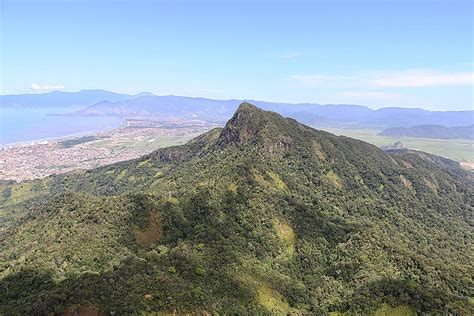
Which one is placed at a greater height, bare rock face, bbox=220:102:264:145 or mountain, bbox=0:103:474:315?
bare rock face, bbox=220:102:264:145

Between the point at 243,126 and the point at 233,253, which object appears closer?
the point at 233,253

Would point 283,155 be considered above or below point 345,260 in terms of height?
above

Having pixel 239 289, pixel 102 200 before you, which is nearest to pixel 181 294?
pixel 239 289

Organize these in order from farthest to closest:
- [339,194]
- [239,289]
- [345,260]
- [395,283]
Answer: [339,194], [345,260], [395,283], [239,289]

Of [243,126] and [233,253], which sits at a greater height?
[243,126]

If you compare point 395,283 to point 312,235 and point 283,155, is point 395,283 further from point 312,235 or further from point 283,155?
point 283,155

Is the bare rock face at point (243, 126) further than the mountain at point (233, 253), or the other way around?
the bare rock face at point (243, 126)

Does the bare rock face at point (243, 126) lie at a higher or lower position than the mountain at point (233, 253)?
higher

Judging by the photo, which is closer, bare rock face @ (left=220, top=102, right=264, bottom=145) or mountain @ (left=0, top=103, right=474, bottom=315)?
mountain @ (left=0, top=103, right=474, bottom=315)
